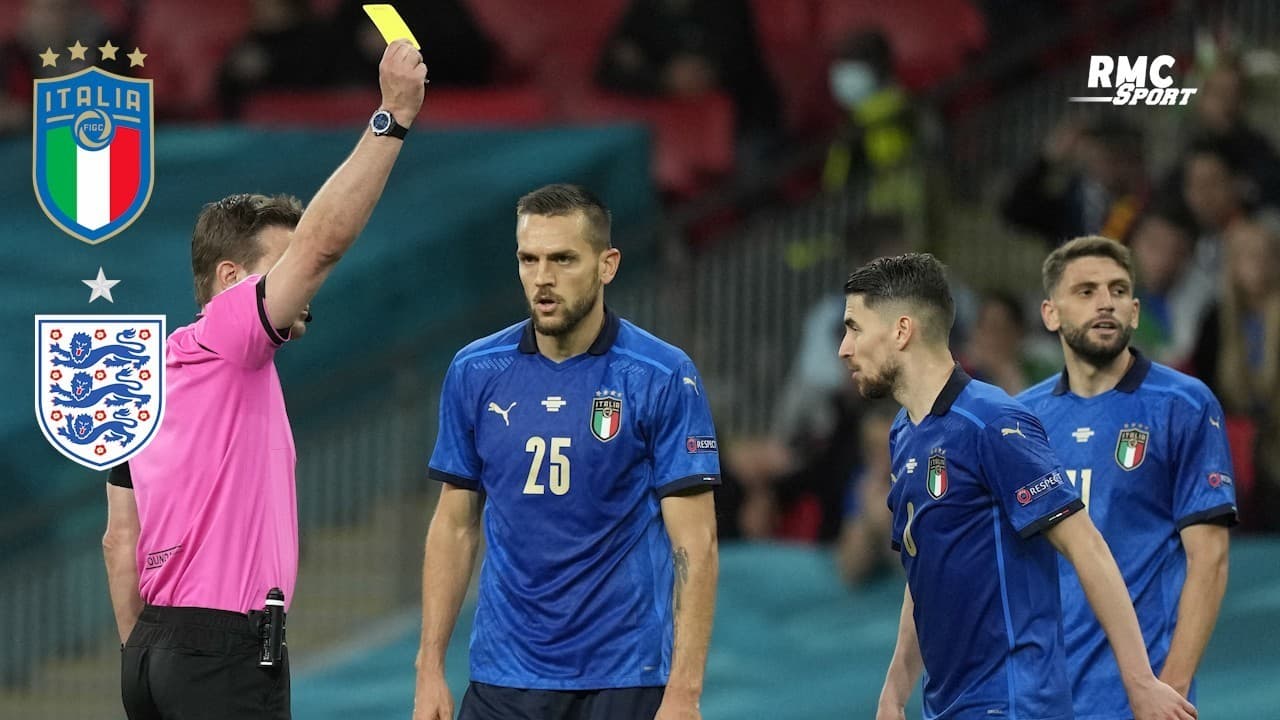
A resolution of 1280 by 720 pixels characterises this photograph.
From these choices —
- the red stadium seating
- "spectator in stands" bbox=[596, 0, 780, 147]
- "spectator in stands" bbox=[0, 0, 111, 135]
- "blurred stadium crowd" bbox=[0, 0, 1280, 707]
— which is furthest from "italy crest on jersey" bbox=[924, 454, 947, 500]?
the red stadium seating

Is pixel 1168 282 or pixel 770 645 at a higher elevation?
pixel 1168 282

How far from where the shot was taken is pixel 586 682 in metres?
5.57

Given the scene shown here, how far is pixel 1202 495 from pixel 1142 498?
7.4 inches

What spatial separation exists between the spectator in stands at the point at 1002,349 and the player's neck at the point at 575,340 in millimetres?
4146

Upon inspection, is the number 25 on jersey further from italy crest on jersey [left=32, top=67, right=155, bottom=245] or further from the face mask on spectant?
the face mask on spectant

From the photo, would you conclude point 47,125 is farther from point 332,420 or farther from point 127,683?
point 332,420

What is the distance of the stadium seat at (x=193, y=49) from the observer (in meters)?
13.6

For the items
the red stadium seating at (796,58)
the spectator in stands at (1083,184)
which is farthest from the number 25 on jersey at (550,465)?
the red stadium seating at (796,58)

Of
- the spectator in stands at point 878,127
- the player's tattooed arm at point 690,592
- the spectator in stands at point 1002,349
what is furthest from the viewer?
the spectator in stands at point 878,127

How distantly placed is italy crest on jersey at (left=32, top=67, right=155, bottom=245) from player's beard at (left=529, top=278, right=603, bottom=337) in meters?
1.21

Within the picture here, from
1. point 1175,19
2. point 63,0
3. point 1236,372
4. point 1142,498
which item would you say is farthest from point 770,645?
point 63,0

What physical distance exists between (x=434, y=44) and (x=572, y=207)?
7880 millimetres

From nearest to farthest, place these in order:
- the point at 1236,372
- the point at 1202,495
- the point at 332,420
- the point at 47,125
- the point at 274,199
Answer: the point at 47,125, the point at 274,199, the point at 1202,495, the point at 1236,372, the point at 332,420

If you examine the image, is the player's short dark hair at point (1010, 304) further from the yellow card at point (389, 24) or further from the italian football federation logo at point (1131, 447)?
the yellow card at point (389, 24)
